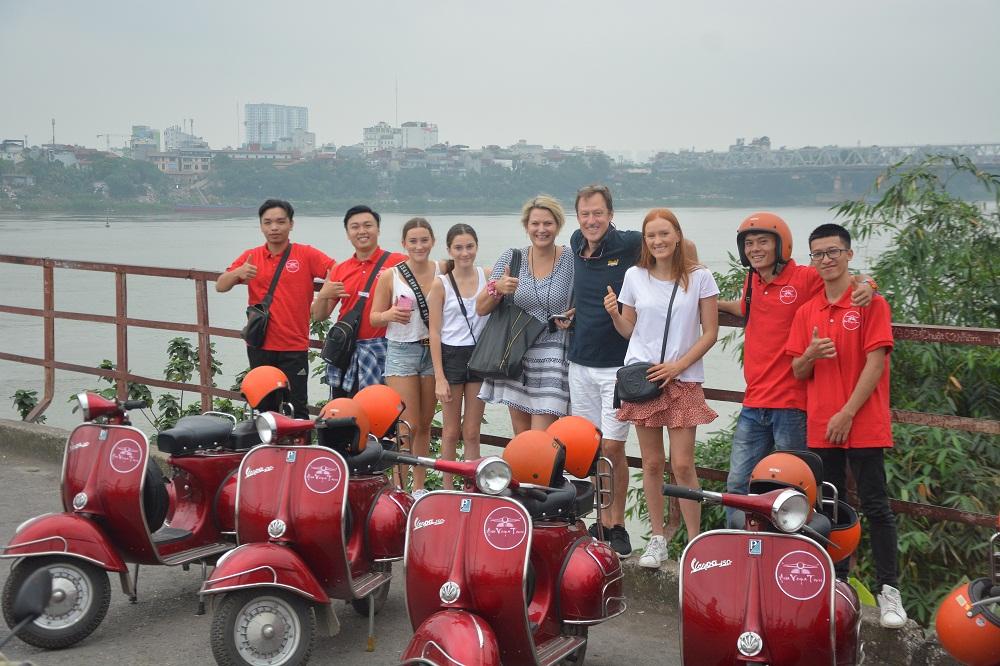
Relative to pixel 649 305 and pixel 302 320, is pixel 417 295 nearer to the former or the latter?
pixel 302 320

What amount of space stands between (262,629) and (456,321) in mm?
1927

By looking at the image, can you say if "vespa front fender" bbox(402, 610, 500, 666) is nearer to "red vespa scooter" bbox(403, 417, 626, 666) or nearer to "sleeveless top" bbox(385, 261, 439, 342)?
"red vespa scooter" bbox(403, 417, 626, 666)

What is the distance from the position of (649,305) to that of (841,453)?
99 cm

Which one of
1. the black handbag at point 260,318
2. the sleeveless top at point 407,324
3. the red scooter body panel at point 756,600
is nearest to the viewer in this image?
the red scooter body panel at point 756,600

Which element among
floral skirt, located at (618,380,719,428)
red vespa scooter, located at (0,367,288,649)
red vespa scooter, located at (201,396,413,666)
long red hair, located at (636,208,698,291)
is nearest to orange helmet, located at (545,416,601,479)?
floral skirt, located at (618,380,719,428)

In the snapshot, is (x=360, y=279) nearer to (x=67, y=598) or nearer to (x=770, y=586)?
(x=67, y=598)

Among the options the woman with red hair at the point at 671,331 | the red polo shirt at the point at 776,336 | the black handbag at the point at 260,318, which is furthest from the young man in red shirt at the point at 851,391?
the black handbag at the point at 260,318

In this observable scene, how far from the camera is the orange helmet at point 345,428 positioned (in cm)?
429

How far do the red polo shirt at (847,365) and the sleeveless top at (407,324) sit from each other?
79.5 inches

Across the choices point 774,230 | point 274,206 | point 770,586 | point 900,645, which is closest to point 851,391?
point 774,230

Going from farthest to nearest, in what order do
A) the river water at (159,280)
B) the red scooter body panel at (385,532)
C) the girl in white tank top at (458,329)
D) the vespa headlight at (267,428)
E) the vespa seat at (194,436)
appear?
1. the river water at (159,280)
2. the girl in white tank top at (458,329)
3. the vespa seat at (194,436)
4. the red scooter body panel at (385,532)
5. the vespa headlight at (267,428)

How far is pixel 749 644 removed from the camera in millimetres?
3252

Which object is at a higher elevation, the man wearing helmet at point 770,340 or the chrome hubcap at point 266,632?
the man wearing helmet at point 770,340

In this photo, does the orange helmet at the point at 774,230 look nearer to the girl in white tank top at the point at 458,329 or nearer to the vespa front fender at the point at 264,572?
the girl in white tank top at the point at 458,329
